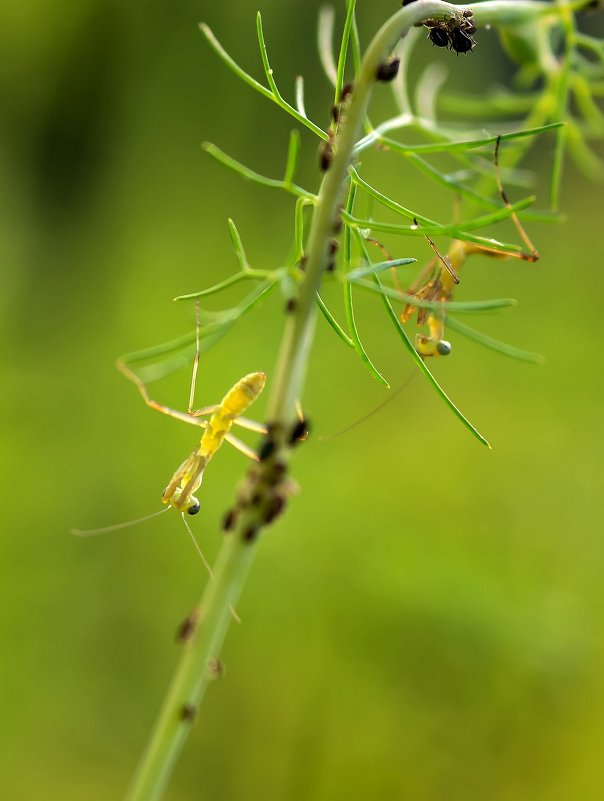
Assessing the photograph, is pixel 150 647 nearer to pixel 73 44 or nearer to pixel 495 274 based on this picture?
pixel 495 274

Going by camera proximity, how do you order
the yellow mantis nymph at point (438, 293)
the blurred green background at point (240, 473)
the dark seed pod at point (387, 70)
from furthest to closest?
the blurred green background at point (240, 473) → the yellow mantis nymph at point (438, 293) → the dark seed pod at point (387, 70)

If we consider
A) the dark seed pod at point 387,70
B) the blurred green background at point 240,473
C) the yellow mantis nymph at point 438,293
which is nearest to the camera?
the dark seed pod at point 387,70

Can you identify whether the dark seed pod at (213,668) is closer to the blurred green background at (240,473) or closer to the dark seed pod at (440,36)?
the dark seed pod at (440,36)

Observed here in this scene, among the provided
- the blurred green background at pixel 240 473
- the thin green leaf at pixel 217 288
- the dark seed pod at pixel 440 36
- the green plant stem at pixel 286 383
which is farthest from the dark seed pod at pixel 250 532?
the blurred green background at pixel 240 473

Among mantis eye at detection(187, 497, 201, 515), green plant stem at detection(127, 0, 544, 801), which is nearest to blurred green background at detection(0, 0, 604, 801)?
mantis eye at detection(187, 497, 201, 515)

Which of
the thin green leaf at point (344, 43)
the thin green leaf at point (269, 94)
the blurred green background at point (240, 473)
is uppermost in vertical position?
the thin green leaf at point (344, 43)

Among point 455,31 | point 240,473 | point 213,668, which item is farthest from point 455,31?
point 240,473

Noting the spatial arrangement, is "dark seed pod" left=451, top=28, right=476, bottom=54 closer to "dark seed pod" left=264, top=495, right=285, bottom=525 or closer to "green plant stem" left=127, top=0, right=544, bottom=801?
"green plant stem" left=127, top=0, right=544, bottom=801

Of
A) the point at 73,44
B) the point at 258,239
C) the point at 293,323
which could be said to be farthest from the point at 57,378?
the point at 293,323
